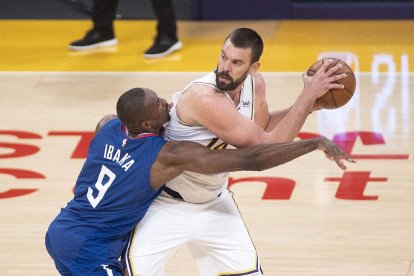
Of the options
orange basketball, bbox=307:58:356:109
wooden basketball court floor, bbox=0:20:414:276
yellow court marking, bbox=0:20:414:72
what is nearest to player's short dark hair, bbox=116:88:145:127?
orange basketball, bbox=307:58:356:109

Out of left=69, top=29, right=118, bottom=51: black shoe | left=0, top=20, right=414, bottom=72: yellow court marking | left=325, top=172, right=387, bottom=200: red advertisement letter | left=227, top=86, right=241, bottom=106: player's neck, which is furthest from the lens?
left=69, top=29, right=118, bottom=51: black shoe

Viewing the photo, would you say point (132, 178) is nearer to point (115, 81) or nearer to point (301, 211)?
point (301, 211)

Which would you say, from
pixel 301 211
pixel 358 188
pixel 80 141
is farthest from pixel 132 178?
pixel 80 141

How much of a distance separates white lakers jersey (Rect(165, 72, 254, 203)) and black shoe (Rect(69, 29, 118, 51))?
5.38 metres

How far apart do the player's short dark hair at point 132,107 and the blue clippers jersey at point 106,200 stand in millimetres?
112

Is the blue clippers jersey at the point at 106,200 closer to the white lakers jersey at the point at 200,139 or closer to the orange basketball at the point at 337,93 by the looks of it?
the white lakers jersey at the point at 200,139

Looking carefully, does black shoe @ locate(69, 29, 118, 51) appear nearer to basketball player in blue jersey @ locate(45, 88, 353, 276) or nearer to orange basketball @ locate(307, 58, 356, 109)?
basketball player in blue jersey @ locate(45, 88, 353, 276)

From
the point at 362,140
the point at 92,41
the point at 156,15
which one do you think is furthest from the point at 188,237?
the point at 92,41

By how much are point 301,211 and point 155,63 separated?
11.1ft

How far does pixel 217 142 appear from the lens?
17.2 ft

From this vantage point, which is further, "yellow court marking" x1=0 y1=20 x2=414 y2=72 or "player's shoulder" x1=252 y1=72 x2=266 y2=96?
"yellow court marking" x1=0 y1=20 x2=414 y2=72

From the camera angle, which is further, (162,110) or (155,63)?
(155,63)

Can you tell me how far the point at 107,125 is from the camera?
5.27 meters

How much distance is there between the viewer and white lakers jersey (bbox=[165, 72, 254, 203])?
5.22 m
